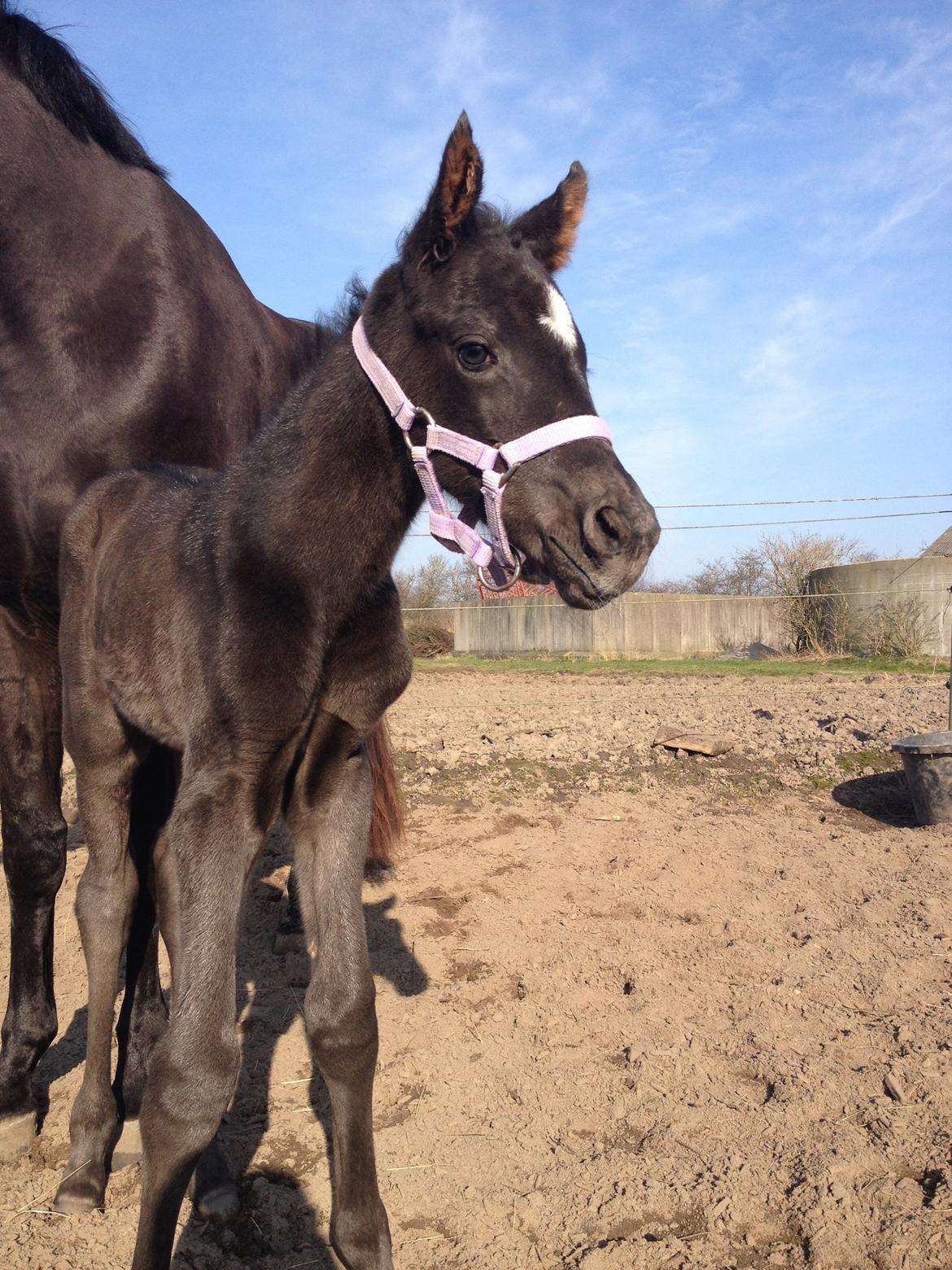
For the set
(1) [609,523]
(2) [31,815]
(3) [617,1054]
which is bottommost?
(3) [617,1054]

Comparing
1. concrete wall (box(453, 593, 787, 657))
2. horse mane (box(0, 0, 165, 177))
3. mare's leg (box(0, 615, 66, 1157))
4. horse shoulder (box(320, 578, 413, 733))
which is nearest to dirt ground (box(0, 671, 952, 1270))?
mare's leg (box(0, 615, 66, 1157))

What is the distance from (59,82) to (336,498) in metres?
2.31

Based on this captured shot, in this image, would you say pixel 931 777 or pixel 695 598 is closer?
pixel 931 777

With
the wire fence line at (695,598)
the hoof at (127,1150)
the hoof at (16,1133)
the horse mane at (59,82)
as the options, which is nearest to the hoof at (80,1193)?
the hoof at (127,1150)

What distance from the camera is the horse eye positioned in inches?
94.5

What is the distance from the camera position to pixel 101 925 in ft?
9.57

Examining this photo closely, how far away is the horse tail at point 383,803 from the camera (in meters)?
4.93

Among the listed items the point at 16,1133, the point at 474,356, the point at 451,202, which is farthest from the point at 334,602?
the point at 16,1133

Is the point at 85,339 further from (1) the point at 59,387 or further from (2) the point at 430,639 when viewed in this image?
(2) the point at 430,639

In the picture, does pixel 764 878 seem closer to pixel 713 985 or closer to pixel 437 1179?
pixel 713 985

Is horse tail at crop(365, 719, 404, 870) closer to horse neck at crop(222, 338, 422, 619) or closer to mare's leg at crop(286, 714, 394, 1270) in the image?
mare's leg at crop(286, 714, 394, 1270)

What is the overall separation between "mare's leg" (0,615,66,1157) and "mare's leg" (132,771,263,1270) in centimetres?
135

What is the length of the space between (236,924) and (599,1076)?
5.06 ft

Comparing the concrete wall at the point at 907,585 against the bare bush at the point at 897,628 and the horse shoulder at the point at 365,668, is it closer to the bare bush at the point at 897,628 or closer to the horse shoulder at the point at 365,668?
the bare bush at the point at 897,628
